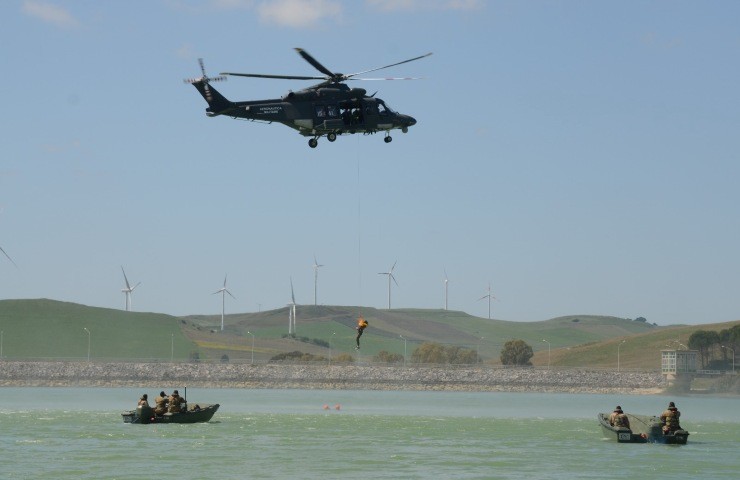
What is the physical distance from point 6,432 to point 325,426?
930 inches

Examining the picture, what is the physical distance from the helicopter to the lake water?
1946 centimetres

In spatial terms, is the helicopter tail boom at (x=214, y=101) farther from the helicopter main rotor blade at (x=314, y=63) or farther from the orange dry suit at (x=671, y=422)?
the orange dry suit at (x=671, y=422)

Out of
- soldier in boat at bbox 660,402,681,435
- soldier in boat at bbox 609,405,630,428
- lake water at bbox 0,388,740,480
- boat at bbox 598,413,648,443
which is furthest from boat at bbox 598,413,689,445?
lake water at bbox 0,388,740,480

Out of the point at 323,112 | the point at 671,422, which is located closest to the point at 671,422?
the point at 671,422

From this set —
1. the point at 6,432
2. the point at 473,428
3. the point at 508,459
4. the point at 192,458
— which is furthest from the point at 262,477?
the point at 473,428

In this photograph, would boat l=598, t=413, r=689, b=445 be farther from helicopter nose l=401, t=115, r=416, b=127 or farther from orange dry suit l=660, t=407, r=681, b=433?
helicopter nose l=401, t=115, r=416, b=127

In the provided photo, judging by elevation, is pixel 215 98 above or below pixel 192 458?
above

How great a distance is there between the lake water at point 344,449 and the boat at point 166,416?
30.9 inches

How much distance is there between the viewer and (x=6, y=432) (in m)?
84.2

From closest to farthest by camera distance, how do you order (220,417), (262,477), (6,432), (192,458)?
(262,477) < (192,458) < (6,432) < (220,417)

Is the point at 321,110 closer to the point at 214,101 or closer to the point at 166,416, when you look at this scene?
the point at 214,101

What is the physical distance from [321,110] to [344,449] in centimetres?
2049

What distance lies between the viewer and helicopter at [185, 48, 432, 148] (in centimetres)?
7544

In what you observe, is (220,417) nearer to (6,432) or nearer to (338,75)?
(6,432)
